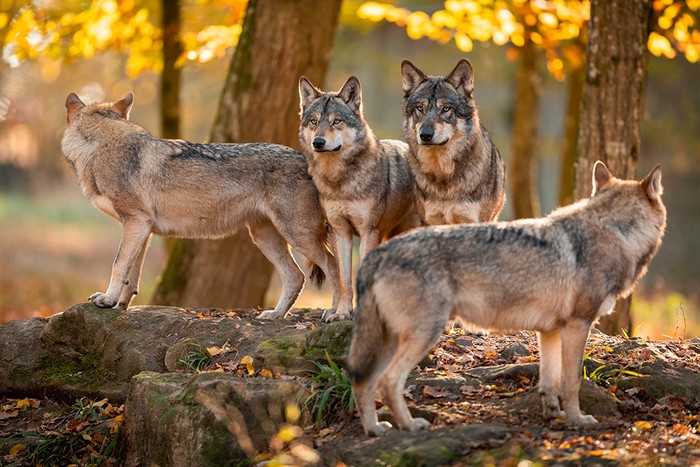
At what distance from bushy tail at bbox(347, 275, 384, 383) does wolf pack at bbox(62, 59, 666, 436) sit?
0.05 feet

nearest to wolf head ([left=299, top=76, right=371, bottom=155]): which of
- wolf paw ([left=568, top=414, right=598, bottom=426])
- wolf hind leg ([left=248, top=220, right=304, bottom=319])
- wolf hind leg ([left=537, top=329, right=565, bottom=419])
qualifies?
wolf hind leg ([left=248, top=220, right=304, bottom=319])

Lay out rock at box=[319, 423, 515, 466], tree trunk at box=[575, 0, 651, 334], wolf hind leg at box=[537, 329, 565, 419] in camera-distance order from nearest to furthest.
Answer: rock at box=[319, 423, 515, 466], wolf hind leg at box=[537, 329, 565, 419], tree trunk at box=[575, 0, 651, 334]

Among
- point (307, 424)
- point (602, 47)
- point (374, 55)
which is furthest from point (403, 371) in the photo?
point (374, 55)

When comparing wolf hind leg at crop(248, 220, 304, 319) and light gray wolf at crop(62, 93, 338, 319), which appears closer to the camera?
light gray wolf at crop(62, 93, 338, 319)

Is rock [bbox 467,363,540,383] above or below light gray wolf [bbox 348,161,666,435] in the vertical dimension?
below

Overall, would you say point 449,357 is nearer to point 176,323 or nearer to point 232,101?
point 176,323

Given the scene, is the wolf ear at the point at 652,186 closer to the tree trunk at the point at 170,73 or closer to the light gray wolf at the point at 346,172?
the light gray wolf at the point at 346,172

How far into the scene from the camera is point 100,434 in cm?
681

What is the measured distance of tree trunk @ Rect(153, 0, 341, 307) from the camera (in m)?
10.5

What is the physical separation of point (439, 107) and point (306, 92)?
4.37ft

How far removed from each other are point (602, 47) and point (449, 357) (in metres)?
3.97

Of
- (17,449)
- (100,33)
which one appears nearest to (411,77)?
(17,449)

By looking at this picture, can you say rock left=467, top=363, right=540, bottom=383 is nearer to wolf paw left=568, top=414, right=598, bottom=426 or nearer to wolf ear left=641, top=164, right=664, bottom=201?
wolf paw left=568, top=414, right=598, bottom=426

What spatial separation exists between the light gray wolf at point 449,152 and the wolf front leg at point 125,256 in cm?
262
